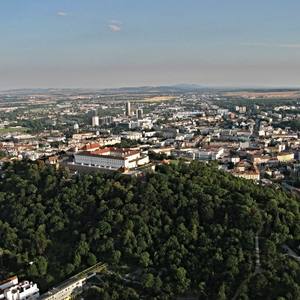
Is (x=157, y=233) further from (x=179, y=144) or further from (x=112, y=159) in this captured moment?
(x=179, y=144)

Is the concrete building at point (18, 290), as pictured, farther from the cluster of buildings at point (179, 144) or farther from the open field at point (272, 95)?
the open field at point (272, 95)

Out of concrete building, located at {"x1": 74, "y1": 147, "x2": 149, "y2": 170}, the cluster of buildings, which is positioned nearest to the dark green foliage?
concrete building, located at {"x1": 74, "y1": 147, "x2": 149, "y2": 170}

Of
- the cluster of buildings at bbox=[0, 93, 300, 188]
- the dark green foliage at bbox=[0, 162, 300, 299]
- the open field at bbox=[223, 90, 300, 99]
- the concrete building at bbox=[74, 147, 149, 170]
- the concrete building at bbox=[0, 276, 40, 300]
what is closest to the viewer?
the concrete building at bbox=[0, 276, 40, 300]

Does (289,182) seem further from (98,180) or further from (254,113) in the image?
(254,113)

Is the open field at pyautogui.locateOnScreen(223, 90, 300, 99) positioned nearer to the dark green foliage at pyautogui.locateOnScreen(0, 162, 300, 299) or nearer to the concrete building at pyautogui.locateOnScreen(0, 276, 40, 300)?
the dark green foliage at pyautogui.locateOnScreen(0, 162, 300, 299)

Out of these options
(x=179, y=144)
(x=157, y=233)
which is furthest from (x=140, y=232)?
(x=179, y=144)

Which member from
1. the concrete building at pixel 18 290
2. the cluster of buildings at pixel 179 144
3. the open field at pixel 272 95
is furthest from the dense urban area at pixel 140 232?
the open field at pixel 272 95
